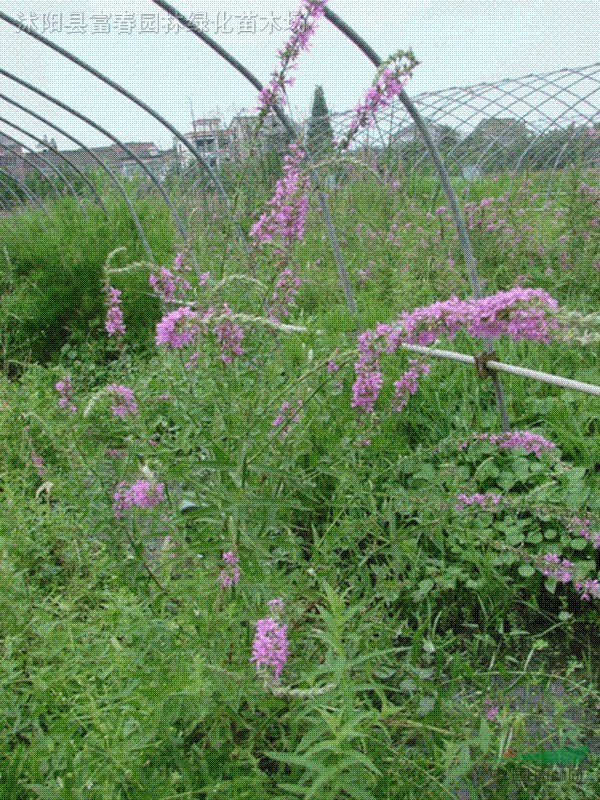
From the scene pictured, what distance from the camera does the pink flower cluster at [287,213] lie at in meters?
1.97

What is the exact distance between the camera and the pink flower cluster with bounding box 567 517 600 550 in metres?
2.29

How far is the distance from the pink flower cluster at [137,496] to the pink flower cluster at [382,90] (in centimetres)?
102

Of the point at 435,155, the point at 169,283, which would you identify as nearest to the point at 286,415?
the point at 169,283

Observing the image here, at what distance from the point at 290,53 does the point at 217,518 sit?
1210 millimetres

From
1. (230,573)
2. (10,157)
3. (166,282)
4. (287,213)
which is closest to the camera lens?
(230,573)

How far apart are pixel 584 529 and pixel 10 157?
7778 millimetres

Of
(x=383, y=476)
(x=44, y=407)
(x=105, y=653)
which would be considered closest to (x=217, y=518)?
(x=105, y=653)

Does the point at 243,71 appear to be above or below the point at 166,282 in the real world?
above

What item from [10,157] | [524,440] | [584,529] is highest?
[10,157]

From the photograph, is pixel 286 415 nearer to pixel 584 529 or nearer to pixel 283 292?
pixel 283 292

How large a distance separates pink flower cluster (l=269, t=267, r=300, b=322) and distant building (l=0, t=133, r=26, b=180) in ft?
21.2

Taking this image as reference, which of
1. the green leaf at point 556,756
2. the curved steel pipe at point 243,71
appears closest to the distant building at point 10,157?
the curved steel pipe at point 243,71

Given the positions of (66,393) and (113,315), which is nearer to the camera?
(113,315)

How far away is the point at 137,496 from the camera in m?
1.91
